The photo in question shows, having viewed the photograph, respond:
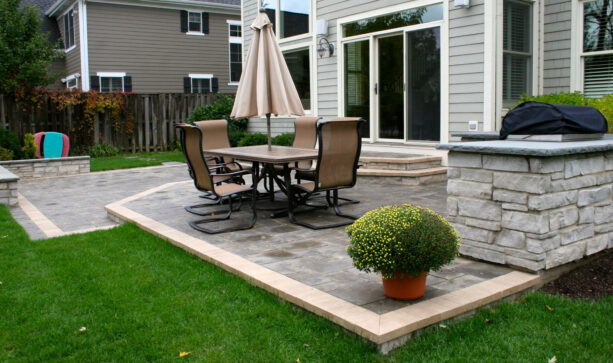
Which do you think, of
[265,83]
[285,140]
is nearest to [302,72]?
[285,140]

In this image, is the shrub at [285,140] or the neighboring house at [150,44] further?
the neighboring house at [150,44]

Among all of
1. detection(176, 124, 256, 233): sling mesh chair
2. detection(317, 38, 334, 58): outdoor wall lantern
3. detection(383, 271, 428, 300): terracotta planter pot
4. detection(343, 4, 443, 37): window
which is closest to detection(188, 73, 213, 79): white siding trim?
detection(317, 38, 334, 58): outdoor wall lantern

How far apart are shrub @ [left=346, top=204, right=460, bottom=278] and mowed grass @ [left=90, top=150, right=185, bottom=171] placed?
983cm

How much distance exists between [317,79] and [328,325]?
9.18 metres

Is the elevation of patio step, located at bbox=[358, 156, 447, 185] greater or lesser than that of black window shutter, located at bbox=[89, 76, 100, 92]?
lesser

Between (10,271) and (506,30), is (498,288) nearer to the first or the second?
(10,271)

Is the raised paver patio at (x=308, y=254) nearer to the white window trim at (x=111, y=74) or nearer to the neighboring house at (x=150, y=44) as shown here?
the white window trim at (x=111, y=74)

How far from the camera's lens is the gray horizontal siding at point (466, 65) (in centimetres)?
831

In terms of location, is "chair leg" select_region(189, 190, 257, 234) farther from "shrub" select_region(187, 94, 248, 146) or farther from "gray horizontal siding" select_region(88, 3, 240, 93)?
"gray horizontal siding" select_region(88, 3, 240, 93)

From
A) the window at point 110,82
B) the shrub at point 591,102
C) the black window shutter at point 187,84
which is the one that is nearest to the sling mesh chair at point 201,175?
the shrub at point 591,102

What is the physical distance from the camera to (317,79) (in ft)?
38.4

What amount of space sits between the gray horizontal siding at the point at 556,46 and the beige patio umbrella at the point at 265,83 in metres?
4.57

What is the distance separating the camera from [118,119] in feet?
48.9

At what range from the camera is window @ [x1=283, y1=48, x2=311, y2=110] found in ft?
39.9
